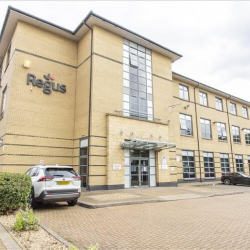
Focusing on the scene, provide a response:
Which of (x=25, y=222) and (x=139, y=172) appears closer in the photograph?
(x=25, y=222)

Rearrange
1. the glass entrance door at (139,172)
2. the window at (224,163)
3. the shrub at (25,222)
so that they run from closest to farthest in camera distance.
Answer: the shrub at (25,222)
the glass entrance door at (139,172)
the window at (224,163)

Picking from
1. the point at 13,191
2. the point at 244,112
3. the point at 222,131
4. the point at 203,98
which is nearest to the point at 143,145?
the point at 13,191

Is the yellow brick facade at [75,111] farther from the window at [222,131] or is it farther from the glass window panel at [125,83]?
the window at [222,131]

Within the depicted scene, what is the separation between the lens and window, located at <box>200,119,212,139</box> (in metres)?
25.5

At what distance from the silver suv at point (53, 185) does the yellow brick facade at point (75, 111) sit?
18.3 ft

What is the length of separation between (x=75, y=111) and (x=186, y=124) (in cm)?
1243

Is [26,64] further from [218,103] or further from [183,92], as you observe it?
[218,103]

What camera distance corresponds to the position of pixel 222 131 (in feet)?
91.4

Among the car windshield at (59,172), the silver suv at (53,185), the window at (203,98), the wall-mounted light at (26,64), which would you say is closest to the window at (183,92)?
the window at (203,98)

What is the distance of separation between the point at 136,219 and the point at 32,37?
1472 centimetres

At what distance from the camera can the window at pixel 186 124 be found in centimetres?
2357

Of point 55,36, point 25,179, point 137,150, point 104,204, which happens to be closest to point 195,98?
point 137,150

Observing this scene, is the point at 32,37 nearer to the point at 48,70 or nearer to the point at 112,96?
the point at 48,70

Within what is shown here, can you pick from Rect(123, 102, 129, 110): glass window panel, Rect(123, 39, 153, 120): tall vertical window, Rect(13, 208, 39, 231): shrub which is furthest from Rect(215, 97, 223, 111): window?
Rect(13, 208, 39, 231): shrub
